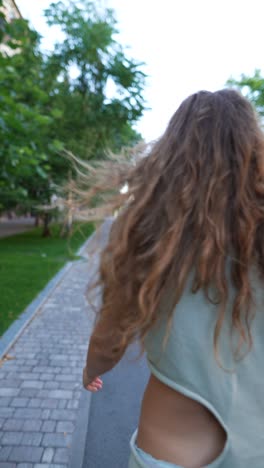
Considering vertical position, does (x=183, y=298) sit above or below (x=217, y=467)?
above

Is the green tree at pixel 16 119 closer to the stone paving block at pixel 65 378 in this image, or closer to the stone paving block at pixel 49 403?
the stone paving block at pixel 65 378

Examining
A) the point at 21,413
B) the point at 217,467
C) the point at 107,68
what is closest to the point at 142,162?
the point at 217,467

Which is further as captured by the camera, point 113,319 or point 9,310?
point 9,310

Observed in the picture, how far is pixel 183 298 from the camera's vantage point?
1.06m

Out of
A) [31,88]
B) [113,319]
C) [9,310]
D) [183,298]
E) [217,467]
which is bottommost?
[9,310]

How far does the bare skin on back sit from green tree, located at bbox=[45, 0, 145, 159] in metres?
16.5

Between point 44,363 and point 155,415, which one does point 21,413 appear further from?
point 155,415

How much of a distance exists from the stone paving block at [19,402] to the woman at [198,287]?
3.15 metres

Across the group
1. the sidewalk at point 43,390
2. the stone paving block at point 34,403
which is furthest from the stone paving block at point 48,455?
the stone paving block at point 34,403

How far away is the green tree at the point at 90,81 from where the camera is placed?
1745 centimetres

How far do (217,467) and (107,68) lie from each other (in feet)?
61.1

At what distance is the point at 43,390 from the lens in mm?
4395

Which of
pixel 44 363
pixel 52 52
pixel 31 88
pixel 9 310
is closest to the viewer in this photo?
pixel 44 363

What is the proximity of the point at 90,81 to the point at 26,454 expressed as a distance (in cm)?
1798
